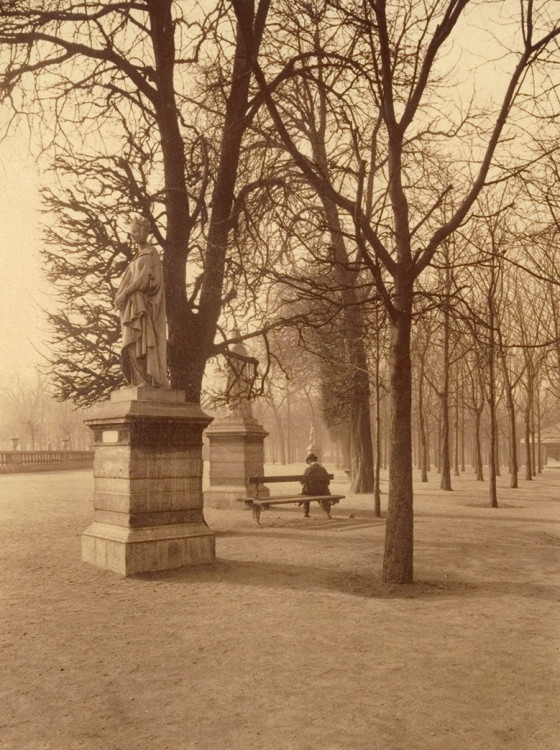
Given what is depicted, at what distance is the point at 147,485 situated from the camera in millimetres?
8914

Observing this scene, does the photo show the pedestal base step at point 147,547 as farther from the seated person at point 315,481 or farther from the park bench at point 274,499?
the seated person at point 315,481

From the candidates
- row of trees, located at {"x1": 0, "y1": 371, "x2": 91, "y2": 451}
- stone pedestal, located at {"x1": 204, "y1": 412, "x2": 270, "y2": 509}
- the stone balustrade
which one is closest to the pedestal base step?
stone pedestal, located at {"x1": 204, "y1": 412, "x2": 270, "y2": 509}

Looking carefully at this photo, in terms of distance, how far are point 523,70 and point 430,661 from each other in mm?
6489

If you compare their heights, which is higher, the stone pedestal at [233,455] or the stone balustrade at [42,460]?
the stone pedestal at [233,455]

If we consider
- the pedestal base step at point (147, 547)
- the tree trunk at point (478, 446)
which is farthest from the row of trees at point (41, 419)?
the pedestal base step at point (147, 547)

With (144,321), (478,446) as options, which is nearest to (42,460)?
(478,446)

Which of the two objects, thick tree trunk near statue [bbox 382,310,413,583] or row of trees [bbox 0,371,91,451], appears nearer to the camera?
thick tree trunk near statue [bbox 382,310,413,583]

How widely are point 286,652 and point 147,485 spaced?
3911 millimetres

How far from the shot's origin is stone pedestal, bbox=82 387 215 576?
28.7 ft

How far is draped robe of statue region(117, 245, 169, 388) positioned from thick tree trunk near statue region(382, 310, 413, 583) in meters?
3.12

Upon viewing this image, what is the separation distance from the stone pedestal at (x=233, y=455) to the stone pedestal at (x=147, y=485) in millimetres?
8486

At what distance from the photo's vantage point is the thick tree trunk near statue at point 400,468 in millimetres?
7852

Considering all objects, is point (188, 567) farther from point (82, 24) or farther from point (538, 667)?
point (82, 24)

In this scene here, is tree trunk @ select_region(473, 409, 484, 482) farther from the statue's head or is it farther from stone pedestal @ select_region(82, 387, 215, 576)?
the statue's head
